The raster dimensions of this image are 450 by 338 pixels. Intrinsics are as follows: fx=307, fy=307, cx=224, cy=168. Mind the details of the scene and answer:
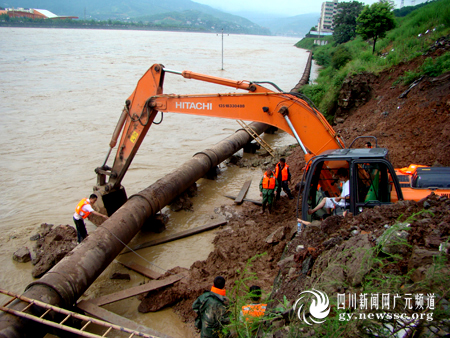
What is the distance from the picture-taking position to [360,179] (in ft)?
17.7

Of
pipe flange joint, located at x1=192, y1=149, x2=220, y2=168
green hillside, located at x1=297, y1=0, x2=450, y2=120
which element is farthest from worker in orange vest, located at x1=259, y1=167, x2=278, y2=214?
green hillside, located at x1=297, y1=0, x2=450, y2=120

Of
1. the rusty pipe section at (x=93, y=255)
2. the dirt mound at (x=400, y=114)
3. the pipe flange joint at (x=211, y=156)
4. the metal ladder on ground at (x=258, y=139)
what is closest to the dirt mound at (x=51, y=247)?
the rusty pipe section at (x=93, y=255)

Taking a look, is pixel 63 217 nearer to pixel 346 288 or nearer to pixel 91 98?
pixel 346 288

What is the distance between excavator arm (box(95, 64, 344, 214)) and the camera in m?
6.18

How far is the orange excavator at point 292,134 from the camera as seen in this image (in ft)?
16.4

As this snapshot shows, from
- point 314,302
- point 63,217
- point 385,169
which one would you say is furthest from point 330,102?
point 314,302

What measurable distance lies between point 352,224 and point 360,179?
4.01 ft

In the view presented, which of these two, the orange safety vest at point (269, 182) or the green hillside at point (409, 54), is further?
the green hillside at point (409, 54)

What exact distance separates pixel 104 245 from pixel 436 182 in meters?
6.25

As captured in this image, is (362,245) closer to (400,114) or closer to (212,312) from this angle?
(212,312)

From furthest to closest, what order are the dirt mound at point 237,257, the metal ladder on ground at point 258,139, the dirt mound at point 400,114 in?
1. the metal ladder on ground at point 258,139
2. the dirt mound at point 400,114
3. the dirt mound at point 237,257

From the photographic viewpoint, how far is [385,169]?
4.91 metres

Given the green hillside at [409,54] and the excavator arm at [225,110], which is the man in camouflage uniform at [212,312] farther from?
the green hillside at [409,54]

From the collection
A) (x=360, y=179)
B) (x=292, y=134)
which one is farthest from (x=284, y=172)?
(x=360, y=179)
